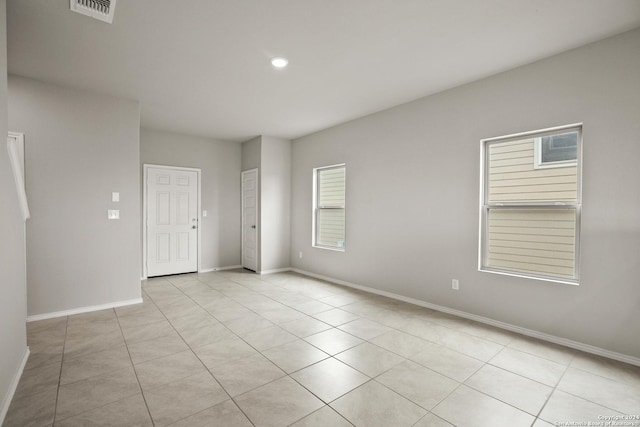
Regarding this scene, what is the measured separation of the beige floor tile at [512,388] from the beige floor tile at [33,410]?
2.81 metres

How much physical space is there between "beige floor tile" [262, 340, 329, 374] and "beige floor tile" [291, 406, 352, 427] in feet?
1.81

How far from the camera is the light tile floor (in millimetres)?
1935

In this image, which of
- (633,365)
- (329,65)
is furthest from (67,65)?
(633,365)

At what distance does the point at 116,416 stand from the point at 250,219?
472cm

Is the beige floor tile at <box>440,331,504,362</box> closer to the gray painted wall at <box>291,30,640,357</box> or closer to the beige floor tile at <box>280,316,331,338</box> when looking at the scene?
the gray painted wall at <box>291,30,640,357</box>

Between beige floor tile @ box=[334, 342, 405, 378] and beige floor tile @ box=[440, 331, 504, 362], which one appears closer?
beige floor tile @ box=[334, 342, 405, 378]

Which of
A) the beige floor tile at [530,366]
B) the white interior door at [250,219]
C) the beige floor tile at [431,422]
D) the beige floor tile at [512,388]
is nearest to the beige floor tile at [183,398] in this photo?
the beige floor tile at [431,422]

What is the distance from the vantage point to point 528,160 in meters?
3.25

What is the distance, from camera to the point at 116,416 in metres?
1.91

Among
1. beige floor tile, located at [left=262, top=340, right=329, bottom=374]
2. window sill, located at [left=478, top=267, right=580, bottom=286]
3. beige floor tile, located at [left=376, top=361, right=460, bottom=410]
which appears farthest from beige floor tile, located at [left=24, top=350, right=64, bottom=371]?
window sill, located at [left=478, top=267, right=580, bottom=286]

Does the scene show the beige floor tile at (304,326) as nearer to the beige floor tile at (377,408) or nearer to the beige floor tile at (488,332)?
the beige floor tile at (377,408)

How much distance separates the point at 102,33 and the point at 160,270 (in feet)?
14.0

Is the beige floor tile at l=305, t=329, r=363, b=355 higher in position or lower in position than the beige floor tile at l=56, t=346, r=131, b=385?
higher

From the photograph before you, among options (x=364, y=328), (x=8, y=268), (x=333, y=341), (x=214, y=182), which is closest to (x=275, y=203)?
(x=214, y=182)
